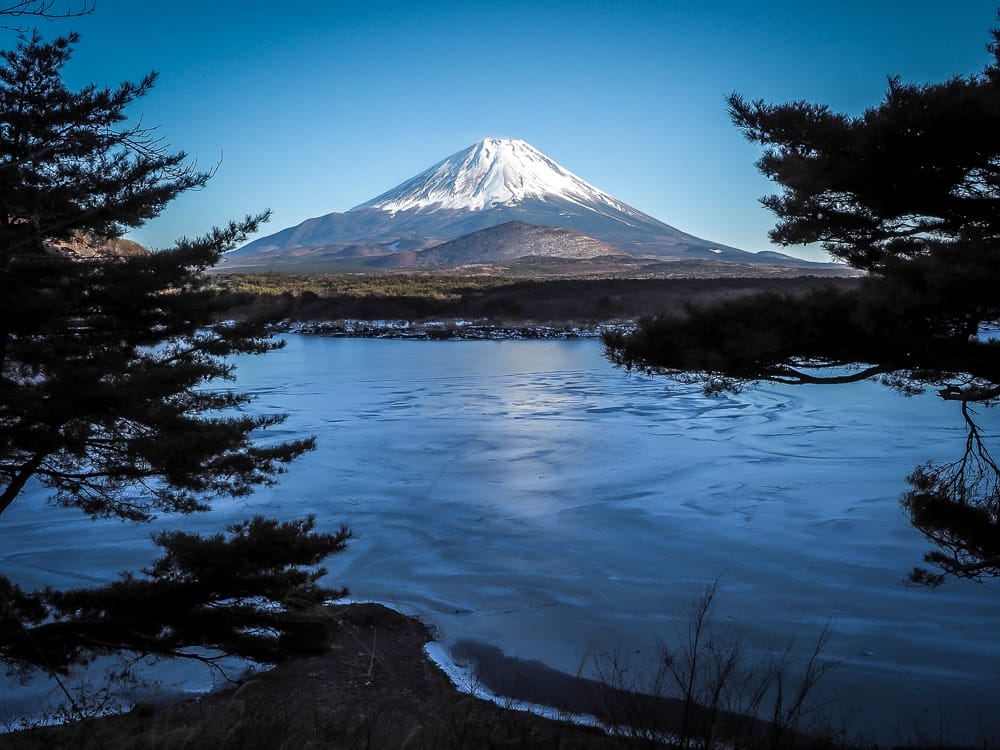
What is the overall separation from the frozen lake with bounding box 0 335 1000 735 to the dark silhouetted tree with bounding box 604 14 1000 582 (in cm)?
136

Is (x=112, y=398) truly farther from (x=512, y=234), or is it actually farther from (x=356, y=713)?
(x=512, y=234)

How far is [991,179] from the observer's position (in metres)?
5.64

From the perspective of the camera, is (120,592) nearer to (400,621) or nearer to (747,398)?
(400,621)

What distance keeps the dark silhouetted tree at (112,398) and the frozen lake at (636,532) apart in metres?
1.65

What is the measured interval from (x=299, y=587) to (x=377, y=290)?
50.9 m

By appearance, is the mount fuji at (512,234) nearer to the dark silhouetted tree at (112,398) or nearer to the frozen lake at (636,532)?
the frozen lake at (636,532)

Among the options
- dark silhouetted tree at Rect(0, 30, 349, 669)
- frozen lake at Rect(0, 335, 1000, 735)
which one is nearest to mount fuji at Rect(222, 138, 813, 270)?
frozen lake at Rect(0, 335, 1000, 735)

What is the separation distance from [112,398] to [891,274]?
5517mm

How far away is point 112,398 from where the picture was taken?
606 cm

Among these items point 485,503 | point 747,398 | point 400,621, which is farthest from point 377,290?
point 400,621

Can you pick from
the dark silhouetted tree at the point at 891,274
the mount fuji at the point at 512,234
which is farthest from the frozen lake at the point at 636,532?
the mount fuji at the point at 512,234

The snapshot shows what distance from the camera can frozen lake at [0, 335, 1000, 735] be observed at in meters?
6.82

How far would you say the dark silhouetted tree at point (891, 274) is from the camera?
16.7 feet

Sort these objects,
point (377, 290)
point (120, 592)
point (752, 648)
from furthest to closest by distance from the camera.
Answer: point (377, 290)
point (752, 648)
point (120, 592)
